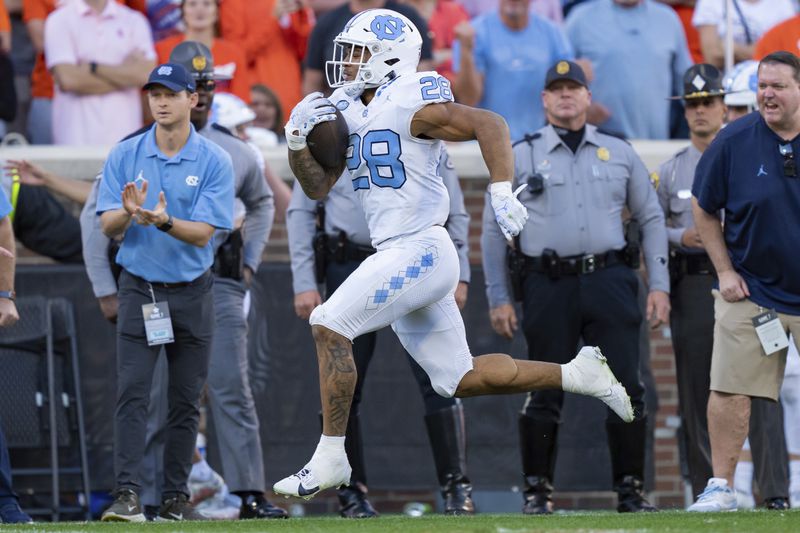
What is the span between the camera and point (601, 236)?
8.35 meters

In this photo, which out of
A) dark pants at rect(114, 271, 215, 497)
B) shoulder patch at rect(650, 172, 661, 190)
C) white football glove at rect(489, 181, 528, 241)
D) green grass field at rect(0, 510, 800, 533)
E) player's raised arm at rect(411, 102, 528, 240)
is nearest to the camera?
green grass field at rect(0, 510, 800, 533)

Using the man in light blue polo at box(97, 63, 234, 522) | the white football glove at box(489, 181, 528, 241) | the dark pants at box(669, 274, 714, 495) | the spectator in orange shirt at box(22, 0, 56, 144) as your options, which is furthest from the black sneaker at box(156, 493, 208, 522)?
the spectator in orange shirt at box(22, 0, 56, 144)

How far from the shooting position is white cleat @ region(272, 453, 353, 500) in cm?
662

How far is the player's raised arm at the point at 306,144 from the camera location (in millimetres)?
6871

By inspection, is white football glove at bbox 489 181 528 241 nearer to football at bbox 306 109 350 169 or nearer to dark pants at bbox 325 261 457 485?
football at bbox 306 109 350 169

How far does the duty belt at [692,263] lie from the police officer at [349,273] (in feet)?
4.07

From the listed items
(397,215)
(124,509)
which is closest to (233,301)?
(124,509)

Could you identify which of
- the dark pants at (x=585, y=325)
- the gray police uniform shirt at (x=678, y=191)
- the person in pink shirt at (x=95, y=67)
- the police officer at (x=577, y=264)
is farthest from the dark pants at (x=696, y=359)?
the person in pink shirt at (x=95, y=67)

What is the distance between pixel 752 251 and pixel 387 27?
203 centimetres

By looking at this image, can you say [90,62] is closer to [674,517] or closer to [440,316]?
[440,316]

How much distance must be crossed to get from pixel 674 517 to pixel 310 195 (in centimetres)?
214

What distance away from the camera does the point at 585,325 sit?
834cm

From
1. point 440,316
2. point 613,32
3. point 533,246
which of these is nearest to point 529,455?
point 533,246

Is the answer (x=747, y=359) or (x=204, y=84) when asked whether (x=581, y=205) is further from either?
(x=204, y=84)
